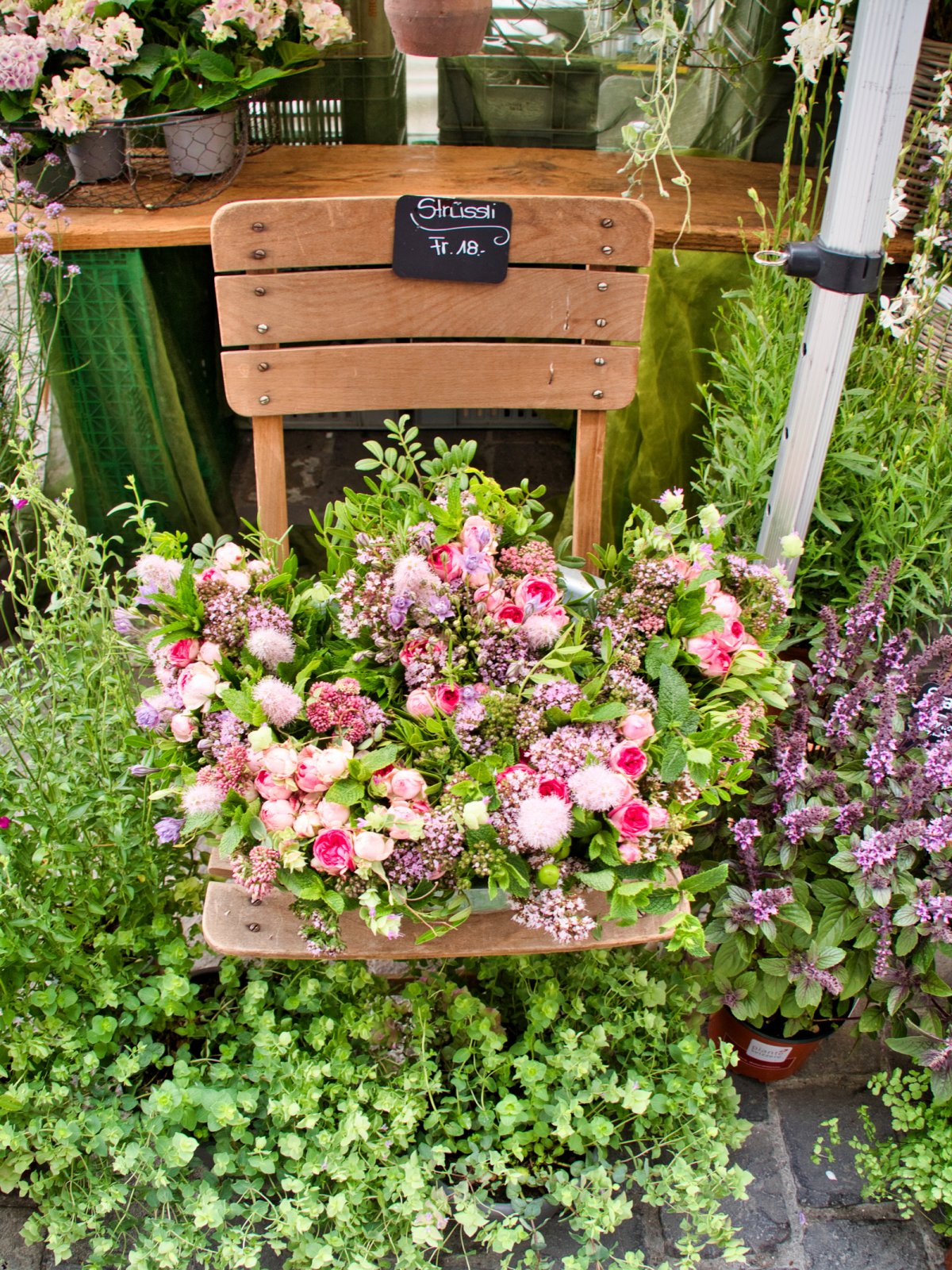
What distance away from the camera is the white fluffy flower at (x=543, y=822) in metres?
1.10

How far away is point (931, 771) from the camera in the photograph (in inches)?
59.2

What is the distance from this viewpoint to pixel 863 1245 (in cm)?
Answer: 158

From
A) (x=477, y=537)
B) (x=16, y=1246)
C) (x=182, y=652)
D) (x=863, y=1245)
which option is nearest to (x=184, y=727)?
Result: (x=182, y=652)

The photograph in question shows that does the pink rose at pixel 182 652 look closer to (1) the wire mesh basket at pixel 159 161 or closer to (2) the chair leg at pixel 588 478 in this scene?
(2) the chair leg at pixel 588 478

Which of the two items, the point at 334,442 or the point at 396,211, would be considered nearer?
the point at 396,211

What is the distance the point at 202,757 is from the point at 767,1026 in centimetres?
104

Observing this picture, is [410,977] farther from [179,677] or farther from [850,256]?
[850,256]

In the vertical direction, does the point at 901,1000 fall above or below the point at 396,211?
below

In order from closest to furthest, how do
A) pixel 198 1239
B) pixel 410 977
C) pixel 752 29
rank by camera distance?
pixel 198 1239 → pixel 410 977 → pixel 752 29

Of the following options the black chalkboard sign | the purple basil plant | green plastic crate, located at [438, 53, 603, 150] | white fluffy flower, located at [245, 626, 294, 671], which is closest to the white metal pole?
the purple basil plant

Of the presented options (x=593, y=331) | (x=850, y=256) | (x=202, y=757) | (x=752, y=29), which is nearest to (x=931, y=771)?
(x=850, y=256)

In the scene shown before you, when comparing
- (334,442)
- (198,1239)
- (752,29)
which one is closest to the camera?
(198,1239)

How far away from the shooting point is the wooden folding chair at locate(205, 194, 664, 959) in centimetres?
159

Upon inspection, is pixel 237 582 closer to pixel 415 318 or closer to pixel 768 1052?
pixel 415 318
